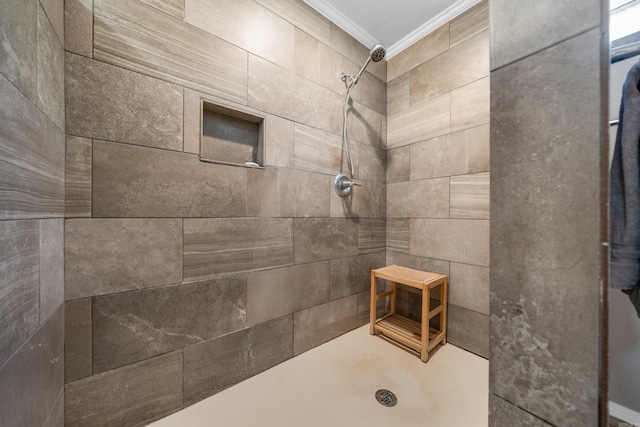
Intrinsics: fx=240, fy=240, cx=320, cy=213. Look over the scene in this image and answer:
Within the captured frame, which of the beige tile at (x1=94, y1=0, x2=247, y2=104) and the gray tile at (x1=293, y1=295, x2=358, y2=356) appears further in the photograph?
the gray tile at (x1=293, y1=295, x2=358, y2=356)

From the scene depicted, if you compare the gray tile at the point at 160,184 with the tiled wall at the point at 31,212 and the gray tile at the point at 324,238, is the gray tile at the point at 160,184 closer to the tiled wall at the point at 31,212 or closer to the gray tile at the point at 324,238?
the tiled wall at the point at 31,212

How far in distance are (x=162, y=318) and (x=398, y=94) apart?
6.91 ft

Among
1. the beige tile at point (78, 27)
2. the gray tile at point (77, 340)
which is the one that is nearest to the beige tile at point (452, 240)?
the gray tile at point (77, 340)

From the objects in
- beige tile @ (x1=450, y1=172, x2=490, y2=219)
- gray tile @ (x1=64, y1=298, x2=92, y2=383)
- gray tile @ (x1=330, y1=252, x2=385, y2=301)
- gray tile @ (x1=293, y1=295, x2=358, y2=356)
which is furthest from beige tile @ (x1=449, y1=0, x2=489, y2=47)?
gray tile @ (x1=64, y1=298, x2=92, y2=383)

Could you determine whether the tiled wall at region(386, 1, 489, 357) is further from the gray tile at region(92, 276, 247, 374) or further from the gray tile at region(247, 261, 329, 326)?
the gray tile at region(92, 276, 247, 374)

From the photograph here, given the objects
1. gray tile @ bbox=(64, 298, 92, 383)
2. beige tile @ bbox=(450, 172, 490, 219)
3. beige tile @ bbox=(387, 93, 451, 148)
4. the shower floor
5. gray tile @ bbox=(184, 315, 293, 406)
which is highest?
beige tile @ bbox=(387, 93, 451, 148)

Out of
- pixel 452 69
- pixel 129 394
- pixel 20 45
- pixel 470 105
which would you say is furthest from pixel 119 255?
pixel 452 69

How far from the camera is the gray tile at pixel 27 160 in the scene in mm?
547

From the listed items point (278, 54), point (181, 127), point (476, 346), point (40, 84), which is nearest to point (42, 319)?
point (40, 84)

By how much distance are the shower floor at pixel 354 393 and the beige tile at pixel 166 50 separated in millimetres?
1465

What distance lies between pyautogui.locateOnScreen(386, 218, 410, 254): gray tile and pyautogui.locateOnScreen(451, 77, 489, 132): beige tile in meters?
0.73

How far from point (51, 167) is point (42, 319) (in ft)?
1.52

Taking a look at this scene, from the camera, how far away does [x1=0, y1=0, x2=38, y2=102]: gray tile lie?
542 mm

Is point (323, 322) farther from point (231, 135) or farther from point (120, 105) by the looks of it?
point (120, 105)
